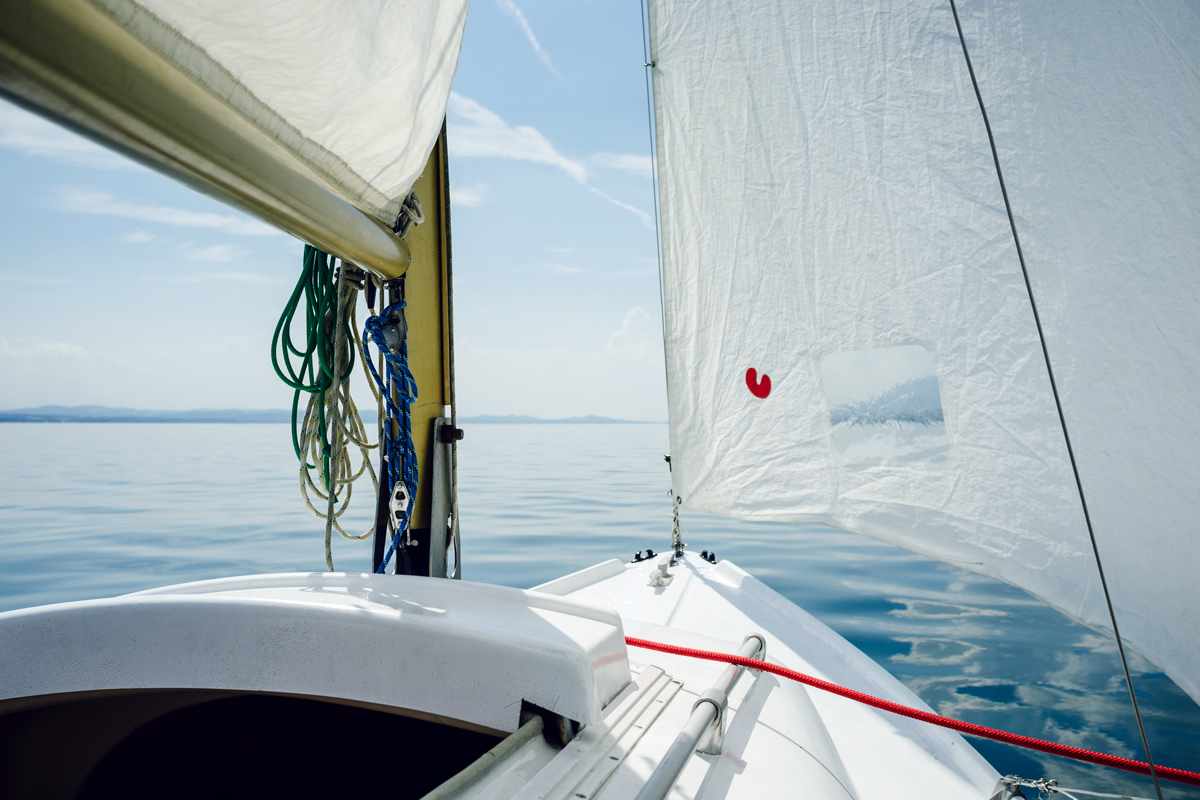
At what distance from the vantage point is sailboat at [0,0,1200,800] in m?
0.84

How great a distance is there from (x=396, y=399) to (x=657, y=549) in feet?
17.5

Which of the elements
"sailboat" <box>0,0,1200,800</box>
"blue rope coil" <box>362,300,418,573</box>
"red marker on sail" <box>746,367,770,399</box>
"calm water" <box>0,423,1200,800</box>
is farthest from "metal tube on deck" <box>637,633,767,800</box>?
"calm water" <box>0,423,1200,800</box>

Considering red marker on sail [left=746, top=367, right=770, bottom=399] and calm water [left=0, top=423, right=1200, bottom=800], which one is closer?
calm water [left=0, top=423, right=1200, bottom=800]

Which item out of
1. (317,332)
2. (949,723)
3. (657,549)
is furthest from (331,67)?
(657,549)

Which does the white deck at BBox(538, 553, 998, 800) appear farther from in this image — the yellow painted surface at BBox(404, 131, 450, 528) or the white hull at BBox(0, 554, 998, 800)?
the yellow painted surface at BBox(404, 131, 450, 528)

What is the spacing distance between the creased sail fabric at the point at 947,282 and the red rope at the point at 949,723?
56 centimetres

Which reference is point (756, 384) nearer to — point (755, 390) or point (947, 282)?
point (755, 390)

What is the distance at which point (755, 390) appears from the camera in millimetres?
2617

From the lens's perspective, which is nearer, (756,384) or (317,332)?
(317,332)

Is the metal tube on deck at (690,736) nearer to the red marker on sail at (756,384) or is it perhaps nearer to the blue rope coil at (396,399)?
the blue rope coil at (396,399)

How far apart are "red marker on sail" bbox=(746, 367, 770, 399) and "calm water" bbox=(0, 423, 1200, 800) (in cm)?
149

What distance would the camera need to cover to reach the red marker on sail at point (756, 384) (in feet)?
8.46

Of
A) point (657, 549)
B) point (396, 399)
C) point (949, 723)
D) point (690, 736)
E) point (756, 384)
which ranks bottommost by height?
point (657, 549)

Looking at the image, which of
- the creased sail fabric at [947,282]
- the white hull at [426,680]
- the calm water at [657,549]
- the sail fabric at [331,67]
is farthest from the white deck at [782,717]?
the sail fabric at [331,67]
